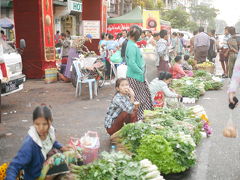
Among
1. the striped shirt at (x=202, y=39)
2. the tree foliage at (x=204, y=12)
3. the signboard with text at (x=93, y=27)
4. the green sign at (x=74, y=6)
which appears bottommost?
the striped shirt at (x=202, y=39)

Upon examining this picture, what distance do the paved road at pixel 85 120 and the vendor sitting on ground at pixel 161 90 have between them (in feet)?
3.86

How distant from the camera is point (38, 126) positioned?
3.52 metres

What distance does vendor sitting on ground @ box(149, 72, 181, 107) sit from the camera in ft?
25.0

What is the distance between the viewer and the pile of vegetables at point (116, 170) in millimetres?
3930

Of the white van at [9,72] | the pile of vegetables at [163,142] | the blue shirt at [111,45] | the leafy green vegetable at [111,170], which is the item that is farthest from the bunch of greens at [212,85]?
the leafy green vegetable at [111,170]

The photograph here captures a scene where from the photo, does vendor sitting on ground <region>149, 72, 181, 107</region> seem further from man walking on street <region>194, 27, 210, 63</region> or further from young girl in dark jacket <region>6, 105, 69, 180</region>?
man walking on street <region>194, 27, 210, 63</region>

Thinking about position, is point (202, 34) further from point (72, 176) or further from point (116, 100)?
point (72, 176)

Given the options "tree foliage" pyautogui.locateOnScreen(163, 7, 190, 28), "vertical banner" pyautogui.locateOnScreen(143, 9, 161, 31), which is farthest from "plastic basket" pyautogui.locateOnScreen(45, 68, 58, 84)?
"tree foliage" pyautogui.locateOnScreen(163, 7, 190, 28)

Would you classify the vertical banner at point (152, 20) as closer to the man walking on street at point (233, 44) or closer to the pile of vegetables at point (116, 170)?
the man walking on street at point (233, 44)

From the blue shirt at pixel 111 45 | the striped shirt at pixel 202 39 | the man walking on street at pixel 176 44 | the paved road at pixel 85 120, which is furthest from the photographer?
the man walking on street at pixel 176 44

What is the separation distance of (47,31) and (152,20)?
30.6 ft

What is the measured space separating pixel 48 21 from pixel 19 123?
6.78 metres

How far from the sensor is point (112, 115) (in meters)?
5.79

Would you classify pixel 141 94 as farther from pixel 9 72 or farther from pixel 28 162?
pixel 28 162
